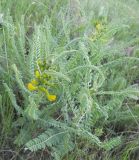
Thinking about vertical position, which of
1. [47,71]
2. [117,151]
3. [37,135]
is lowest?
[117,151]

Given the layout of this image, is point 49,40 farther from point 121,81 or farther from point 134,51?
point 134,51

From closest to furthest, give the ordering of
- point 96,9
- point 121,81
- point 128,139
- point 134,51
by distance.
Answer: point 128,139 < point 121,81 < point 134,51 < point 96,9

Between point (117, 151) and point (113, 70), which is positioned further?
point (113, 70)

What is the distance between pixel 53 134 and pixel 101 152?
23cm

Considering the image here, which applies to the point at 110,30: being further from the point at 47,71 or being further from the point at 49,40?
the point at 47,71

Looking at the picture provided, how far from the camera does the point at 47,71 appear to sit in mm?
1414

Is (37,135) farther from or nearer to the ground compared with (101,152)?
farther from the ground

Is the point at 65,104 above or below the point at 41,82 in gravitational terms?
below

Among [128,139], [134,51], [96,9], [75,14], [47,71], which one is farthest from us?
[96,9]

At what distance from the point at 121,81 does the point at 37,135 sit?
0.54m

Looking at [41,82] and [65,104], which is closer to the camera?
[41,82]

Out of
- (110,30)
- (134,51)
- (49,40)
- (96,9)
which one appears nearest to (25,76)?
(49,40)

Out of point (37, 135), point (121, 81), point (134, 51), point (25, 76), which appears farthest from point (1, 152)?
point (134, 51)

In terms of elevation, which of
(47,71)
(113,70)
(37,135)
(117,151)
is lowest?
(117,151)
